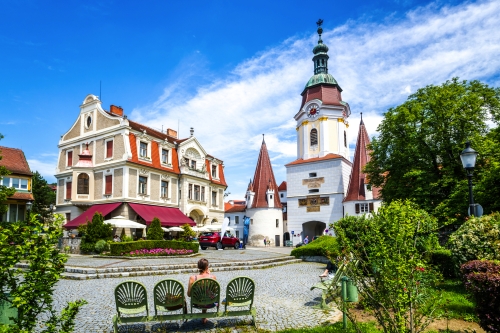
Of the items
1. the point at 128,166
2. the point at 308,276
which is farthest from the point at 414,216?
the point at 128,166

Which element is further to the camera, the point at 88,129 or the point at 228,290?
the point at 88,129

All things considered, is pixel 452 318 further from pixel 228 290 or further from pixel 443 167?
pixel 443 167

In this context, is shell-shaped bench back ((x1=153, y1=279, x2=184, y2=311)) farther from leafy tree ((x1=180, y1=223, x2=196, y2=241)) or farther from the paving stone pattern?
leafy tree ((x1=180, y1=223, x2=196, y2=241))

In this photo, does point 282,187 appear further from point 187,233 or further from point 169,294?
point 169,294

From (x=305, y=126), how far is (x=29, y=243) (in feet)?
146

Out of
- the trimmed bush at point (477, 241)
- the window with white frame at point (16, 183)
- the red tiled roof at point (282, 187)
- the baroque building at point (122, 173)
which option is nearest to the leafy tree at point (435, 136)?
the trimmed bush at point (477, 241)

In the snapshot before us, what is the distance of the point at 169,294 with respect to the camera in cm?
657

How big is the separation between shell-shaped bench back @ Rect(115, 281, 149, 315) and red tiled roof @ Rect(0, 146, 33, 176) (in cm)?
3305

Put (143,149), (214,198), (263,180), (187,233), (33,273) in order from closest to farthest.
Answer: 1. (33,273)
2. (187,233)
3. (143,149)
4. (214,198)
5. (263,180)

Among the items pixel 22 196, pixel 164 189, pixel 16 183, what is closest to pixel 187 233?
pixel 164 189

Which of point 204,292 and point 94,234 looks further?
point 94,234

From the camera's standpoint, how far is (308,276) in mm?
14375

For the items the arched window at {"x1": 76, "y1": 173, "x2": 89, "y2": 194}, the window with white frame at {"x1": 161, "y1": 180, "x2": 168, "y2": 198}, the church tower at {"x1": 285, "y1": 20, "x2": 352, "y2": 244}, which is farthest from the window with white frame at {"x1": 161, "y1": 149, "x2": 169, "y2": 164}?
the church tower at {"x1": 285, "y1": 20, "x2": 352, "y2": 244}

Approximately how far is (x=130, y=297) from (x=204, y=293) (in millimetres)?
1332
